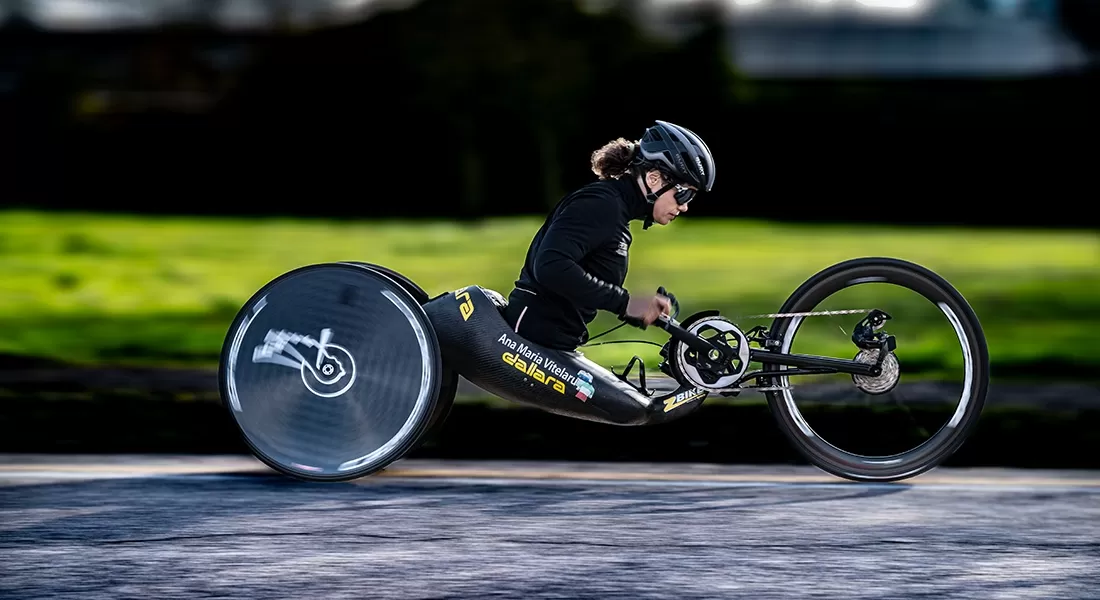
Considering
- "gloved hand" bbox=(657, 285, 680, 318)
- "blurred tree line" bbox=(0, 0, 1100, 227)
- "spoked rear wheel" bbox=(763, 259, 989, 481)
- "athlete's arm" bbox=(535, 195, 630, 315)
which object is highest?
"blurred tree line" bbox=(0, 0, 1100, 227)

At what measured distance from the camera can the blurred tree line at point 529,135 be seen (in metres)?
23.9

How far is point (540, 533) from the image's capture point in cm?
525

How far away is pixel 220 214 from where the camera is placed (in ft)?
89.4

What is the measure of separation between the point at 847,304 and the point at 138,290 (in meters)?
8.88

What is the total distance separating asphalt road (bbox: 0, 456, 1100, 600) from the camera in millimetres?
4566

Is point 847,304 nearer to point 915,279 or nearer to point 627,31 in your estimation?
point 915,279

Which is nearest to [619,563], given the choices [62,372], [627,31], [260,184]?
[62,372]

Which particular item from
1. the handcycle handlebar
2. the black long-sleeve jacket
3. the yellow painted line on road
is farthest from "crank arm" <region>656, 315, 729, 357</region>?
the yellow painted line on road

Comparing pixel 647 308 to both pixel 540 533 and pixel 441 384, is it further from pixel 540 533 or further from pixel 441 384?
pixel 540 533

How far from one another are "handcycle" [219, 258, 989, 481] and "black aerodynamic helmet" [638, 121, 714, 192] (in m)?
0.51

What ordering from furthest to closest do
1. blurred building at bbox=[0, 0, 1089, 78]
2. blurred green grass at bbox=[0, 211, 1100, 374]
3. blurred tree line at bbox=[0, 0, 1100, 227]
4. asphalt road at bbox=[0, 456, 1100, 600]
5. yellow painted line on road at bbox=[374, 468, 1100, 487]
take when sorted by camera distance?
blurred building at bbox=[0, 0, 1089, 78] < blurred tree line at bbox=[0, 0, 1100, 227] < blurred green grass at bbox=[0, 211, 1100, 374] < yellow painted line on road at bbox=[374, 468, 1100, 487] < asphalt road at bbox=[0, 456, 1100, 600]

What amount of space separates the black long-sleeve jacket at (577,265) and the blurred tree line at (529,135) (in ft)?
50.9

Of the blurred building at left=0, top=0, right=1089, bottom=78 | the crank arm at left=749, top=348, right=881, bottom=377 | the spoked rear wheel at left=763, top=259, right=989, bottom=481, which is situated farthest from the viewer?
the blurred building at left=0, top=0, right=1089, bottom=78

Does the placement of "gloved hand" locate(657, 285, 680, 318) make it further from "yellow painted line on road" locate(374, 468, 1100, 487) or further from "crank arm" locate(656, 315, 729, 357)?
"yellow painted line on road" locate(374, 468, 1100, 487)
